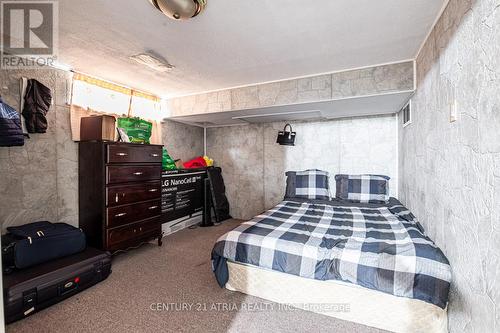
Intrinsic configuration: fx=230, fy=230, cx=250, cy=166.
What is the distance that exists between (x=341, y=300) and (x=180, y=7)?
2.29 meters

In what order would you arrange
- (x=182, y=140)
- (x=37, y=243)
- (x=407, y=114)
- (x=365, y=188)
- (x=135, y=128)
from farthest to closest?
(x=182, y=140) → (x=365, y=188) → (x=135, y=128) → (x=407, y=114) → (x=37, y=243)

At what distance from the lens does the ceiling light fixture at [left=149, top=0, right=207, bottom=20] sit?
4.56 feet

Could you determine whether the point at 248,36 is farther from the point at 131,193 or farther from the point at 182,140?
the point at 182,140

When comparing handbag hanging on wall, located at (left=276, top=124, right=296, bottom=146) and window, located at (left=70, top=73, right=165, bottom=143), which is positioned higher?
window, located at (left=70, top=73, right=165, bottom=143)

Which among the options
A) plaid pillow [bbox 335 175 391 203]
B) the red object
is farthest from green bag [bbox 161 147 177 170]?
plaid pillow [bbox 335 175 391 203]

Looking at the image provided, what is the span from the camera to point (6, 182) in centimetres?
222

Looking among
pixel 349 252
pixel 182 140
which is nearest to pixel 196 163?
pixel 182 140

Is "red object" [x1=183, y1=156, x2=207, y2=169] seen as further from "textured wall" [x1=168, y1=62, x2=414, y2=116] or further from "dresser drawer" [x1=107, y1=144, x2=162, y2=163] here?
"dresser drawer" [x1=107, y1=144, x2=162, y2=163]

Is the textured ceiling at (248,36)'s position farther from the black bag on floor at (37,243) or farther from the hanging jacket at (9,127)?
the black bag on floor at (37,243)

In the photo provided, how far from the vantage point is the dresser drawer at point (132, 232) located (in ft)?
8.39

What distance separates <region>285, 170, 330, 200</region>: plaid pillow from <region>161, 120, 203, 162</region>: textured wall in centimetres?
207
